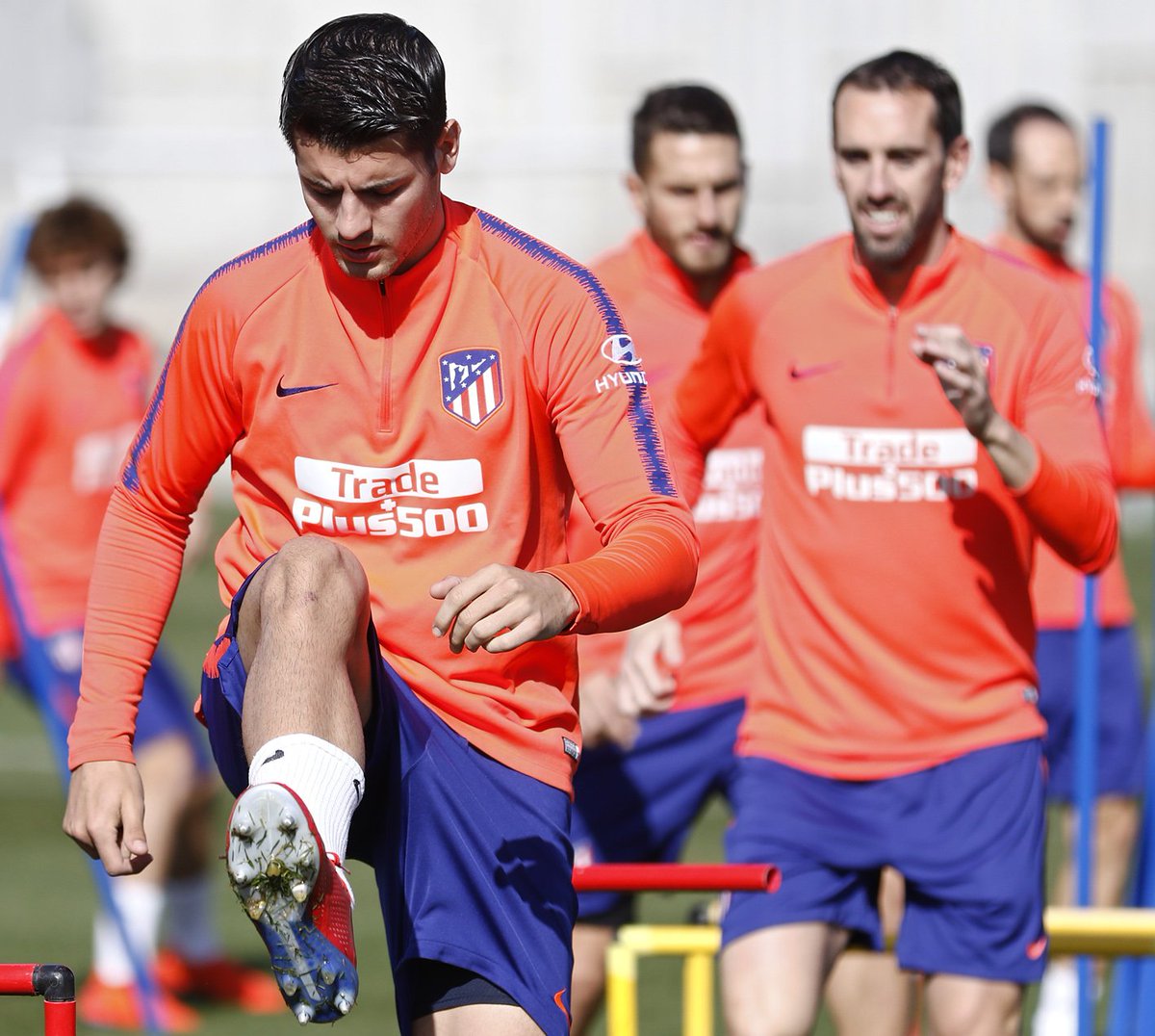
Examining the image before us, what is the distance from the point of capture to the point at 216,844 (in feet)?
29.4

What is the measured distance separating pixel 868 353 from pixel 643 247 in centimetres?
136

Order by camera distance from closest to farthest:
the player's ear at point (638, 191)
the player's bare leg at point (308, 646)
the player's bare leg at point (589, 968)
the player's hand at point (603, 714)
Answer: the player's bare leg at point (308, 646) < the player's hand at point (603, 714) < the player's bare leg at point (589, 968) < the player's ear at point (638, 191)

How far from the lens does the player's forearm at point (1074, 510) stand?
4.25m

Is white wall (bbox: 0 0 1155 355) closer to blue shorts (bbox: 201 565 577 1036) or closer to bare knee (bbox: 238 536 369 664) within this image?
blue shorts (bbox: 201 565 577 1036)

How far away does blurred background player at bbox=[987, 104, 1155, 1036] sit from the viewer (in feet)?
22.5

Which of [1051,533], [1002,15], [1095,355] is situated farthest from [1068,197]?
[1002,15]

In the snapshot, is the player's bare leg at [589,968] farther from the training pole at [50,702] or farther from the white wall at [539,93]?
the white wall at [539,93]

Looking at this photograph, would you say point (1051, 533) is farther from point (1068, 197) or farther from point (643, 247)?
point (1068, 197)

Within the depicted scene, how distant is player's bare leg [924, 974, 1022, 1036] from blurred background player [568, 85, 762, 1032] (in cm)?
125

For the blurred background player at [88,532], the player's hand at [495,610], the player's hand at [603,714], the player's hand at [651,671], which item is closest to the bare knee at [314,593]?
the player's hand at [495,610]

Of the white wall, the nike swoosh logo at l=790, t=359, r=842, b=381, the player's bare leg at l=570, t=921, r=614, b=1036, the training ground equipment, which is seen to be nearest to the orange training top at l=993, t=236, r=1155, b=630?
the player's bare leg at l=570, t=921, r=614, b=1036

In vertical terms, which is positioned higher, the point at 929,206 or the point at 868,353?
the point at 929,206

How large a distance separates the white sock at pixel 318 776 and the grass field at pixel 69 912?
3.55 meters

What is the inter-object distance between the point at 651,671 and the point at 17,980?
161cm
